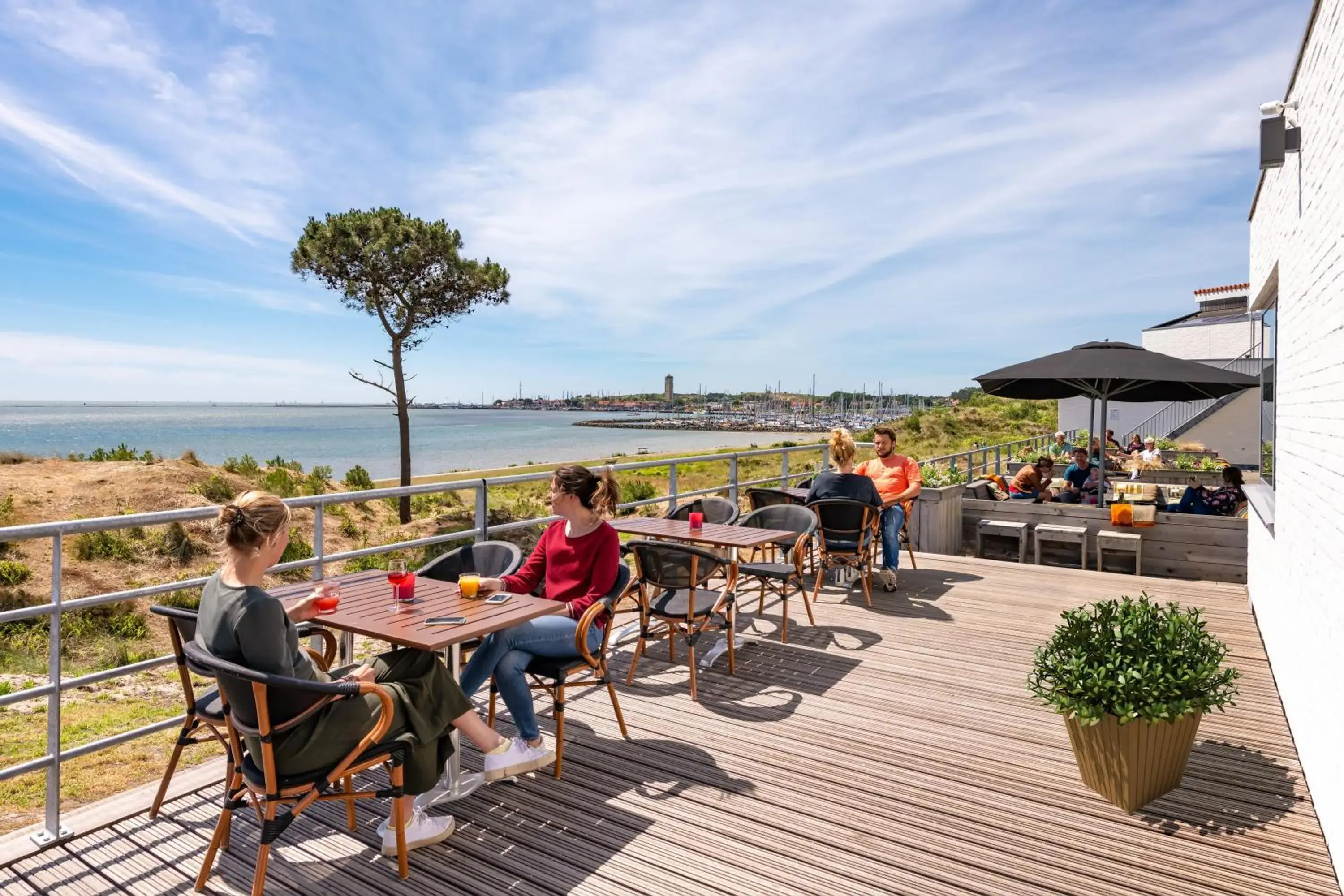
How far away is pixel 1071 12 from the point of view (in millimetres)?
7543

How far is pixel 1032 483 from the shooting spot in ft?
27.2

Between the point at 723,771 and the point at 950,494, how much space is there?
5593mm

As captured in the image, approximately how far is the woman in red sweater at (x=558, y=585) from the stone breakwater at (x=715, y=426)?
7866 cm

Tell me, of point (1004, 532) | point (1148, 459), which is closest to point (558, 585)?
point (1004, 532)

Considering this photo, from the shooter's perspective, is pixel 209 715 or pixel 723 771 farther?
pixel 723 771

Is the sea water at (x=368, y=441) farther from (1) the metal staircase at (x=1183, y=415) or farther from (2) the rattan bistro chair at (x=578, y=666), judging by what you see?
(2) the rattan bistro chair at (x=578, y=666)

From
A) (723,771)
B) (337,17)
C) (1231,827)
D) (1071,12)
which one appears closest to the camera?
(1231,827)

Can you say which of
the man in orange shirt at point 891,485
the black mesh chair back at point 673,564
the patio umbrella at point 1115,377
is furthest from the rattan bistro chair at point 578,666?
the patio umbrella at point 1115,377

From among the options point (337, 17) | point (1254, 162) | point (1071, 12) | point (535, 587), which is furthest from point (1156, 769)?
point (337, 17)

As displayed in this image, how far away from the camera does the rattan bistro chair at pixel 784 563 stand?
4801 millimetres

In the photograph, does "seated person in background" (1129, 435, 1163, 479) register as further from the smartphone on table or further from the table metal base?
the smartphone on table

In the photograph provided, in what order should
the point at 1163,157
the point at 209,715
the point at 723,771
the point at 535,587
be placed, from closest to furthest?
the point at 209,715, the point at 723,771, the point at 535,587, the point at 1163,157

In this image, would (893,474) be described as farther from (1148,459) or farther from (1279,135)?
(1148,459)

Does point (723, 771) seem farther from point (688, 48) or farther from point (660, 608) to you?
point (688, 48)
